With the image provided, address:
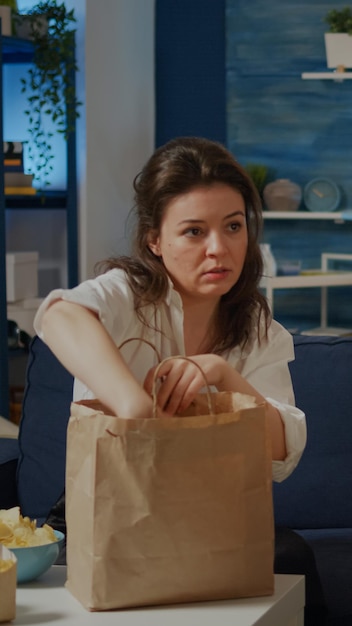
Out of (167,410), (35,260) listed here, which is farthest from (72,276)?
(167,410)

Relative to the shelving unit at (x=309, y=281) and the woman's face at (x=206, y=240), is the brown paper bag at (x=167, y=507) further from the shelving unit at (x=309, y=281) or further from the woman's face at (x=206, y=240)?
the shelving unit at (x=309, y=281)

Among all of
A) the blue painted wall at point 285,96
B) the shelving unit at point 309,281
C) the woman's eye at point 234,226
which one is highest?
the blue painted wall at point 285,96

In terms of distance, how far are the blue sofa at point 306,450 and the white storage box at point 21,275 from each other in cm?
215

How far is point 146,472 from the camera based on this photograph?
1.26 meters

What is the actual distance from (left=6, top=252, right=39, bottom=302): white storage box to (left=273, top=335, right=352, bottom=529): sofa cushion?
7.95 feet

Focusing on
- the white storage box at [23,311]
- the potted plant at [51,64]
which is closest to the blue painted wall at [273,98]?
the potted plant at [51,64]

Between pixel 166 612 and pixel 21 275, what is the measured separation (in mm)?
3549

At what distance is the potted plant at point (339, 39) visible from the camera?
5.26m

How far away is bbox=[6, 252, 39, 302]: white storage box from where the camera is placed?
4684 millimetres

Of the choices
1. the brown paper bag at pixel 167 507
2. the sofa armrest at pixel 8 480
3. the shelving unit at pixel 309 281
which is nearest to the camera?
the brown paper bag at pixel 167 507

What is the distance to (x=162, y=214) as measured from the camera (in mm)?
1791

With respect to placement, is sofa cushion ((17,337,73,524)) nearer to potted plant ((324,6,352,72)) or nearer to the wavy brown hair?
the wavy brown hair

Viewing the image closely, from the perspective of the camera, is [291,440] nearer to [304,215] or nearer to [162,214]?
[162,214]

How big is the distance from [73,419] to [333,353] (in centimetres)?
125
